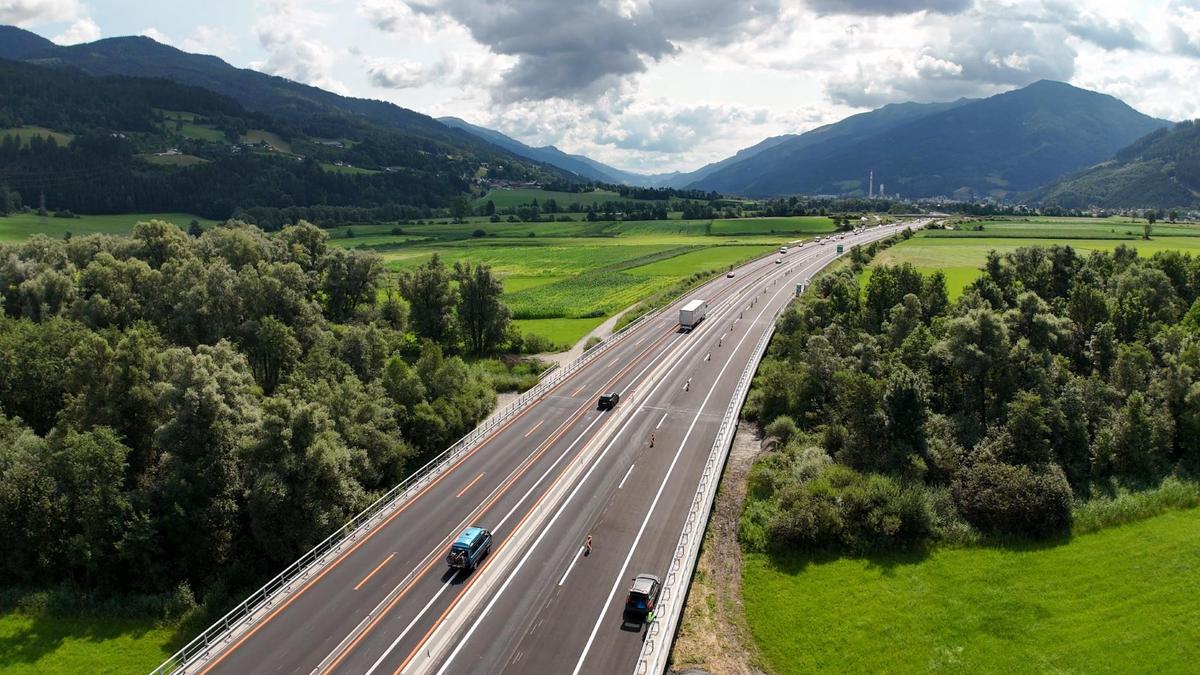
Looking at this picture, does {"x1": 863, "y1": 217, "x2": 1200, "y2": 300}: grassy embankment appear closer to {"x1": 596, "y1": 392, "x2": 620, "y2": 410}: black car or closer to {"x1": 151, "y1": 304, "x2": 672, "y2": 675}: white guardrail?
{"x1": 596, "y1": 392, "x2": 620, "y2": 410}: black car

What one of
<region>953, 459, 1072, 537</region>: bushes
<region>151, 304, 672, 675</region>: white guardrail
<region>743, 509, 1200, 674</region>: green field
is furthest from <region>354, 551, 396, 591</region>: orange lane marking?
<region>953, 459, 1072, 537</region>: bushes

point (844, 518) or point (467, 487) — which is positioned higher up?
point (467, 487)

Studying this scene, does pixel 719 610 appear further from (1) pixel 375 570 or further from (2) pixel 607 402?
(2) pixel 607 402

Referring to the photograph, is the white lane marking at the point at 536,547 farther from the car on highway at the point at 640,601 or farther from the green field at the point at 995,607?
the green field at the point at 995,607

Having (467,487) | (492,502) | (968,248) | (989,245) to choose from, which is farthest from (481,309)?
(989,245)

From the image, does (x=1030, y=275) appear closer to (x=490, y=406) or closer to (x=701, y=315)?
(x=701, y=315)

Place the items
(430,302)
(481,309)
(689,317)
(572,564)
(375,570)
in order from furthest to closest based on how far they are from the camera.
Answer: (689,317)
(481,309)
(430,302)
(572,564)
(375,570)

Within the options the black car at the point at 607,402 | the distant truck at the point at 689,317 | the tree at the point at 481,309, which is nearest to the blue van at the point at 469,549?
the black car at the point at 607,402
